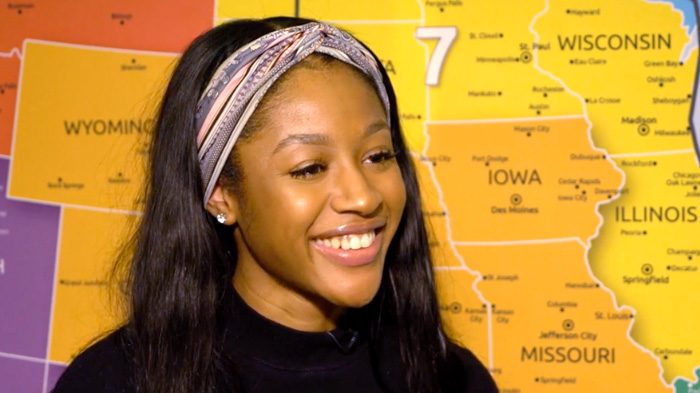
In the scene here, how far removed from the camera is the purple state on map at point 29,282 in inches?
70.6

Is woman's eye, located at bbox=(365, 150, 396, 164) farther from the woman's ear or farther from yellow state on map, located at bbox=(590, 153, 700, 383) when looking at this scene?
yellow state on map, located at bbox=(590, 153, 700, 383)

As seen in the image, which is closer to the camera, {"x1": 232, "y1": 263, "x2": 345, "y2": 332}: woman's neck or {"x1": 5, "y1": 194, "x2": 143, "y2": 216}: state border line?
{"x1": 232, "y1": 263, "x2": 345, "y2": 332}: woman's neck

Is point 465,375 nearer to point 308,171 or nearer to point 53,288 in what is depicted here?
point 308,171

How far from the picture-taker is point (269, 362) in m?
1.23

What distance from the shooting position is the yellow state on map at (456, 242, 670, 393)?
1649 mm

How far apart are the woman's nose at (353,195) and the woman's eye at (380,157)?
43mm

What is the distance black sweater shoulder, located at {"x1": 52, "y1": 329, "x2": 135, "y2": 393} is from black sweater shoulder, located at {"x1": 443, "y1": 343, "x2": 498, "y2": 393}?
471mm

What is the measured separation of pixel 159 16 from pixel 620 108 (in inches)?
35.4

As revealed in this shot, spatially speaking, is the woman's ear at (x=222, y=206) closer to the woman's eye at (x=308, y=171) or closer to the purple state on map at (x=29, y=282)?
the woman's eye at (x=308, y=171)

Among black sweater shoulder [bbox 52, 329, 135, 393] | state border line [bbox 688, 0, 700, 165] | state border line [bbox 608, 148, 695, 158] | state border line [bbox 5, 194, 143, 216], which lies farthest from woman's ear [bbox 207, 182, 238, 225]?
state border line [bbox 688, 0, 700, 165]

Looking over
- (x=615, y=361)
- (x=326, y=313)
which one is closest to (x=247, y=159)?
(x=326, y=313)

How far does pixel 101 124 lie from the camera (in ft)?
5.85

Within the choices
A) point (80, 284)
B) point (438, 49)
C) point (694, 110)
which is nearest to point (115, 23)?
point (80, 284)

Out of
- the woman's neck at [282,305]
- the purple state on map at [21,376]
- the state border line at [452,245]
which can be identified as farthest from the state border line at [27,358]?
the state border line at [452,245]
